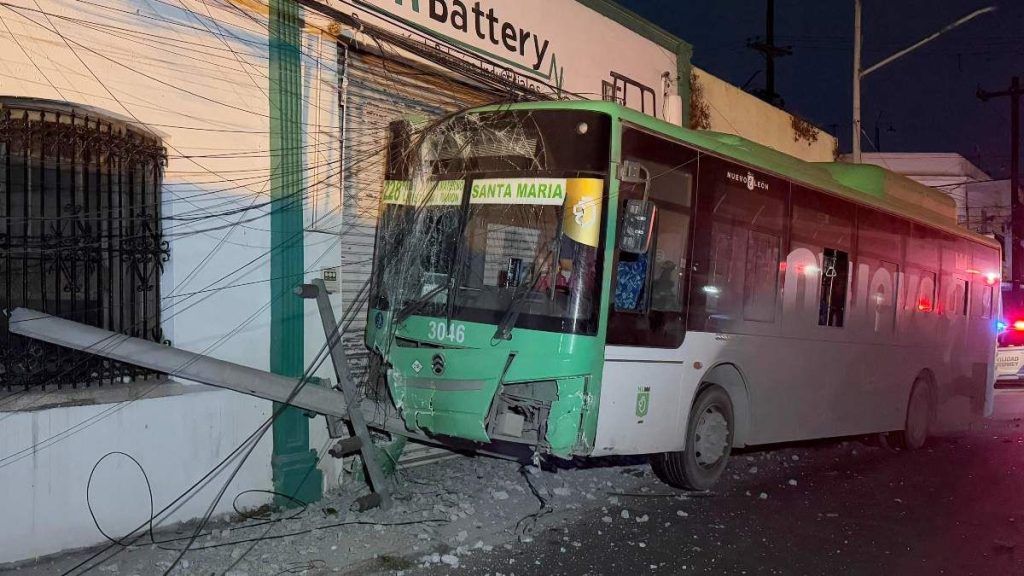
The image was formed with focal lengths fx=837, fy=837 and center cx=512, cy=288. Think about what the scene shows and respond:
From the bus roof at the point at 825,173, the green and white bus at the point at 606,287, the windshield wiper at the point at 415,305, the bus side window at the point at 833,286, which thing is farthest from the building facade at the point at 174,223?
the bus side window at the point at 833,286

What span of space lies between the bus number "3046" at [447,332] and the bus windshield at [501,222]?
0.09 metres

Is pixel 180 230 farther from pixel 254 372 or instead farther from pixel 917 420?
pixel 917 420

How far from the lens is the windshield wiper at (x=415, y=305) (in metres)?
6.45

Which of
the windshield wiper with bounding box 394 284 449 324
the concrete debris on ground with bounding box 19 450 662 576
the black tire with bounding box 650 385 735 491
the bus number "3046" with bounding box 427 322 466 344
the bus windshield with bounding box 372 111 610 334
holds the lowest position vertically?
the concrete debris on ground with bounding box 19 450 662 576

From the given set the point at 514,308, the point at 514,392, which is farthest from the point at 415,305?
the point at 514,392

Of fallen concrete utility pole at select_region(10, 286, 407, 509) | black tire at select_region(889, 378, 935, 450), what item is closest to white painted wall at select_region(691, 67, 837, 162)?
black tire at select_region(889, 378, 935, 450)

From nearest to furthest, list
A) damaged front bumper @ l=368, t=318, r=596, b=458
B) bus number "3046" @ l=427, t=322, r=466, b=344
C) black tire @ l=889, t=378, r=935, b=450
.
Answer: damaged front bumper @ l=368, t=318, r=596, b=458 < bus number "3046" @ l=427, t=322, r=466, b=344 < black tire @ l=889, t=378, r=935, b=450

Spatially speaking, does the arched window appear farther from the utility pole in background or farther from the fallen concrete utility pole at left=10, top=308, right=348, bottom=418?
the utility pole in background

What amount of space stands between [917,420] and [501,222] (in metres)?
7.78

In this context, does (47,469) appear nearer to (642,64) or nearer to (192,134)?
(192,134)

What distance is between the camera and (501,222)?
6250 mm

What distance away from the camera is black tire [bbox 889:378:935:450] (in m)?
11.0

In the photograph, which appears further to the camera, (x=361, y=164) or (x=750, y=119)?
(x=750, y=119)

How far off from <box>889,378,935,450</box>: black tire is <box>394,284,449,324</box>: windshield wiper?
24.2ft
